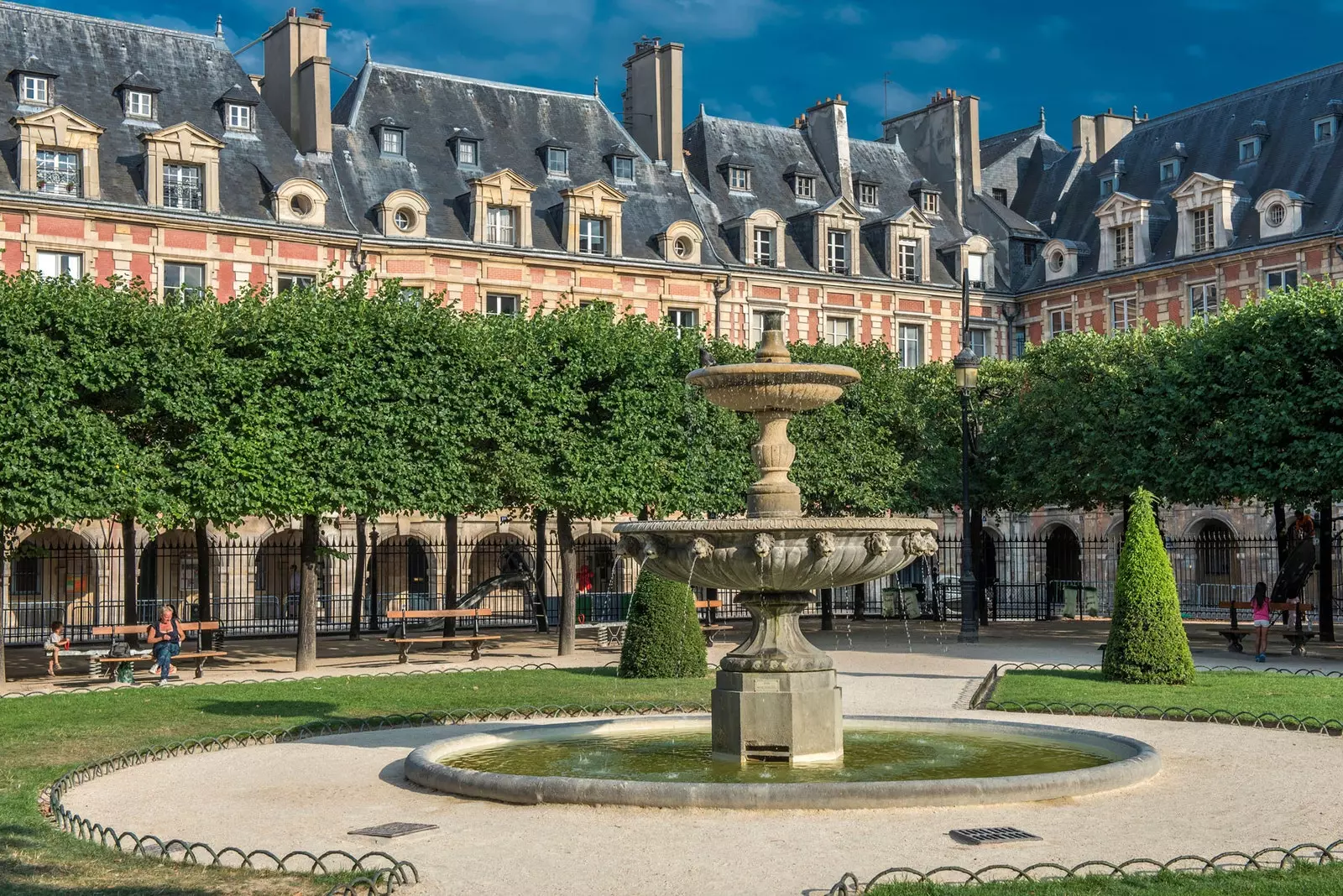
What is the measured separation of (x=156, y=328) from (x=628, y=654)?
7496 mm

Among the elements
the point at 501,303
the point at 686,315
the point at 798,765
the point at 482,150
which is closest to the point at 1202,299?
the point at 686,315

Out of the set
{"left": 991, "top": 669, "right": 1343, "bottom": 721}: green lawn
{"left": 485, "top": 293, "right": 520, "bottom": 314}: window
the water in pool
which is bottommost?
{"left": 991, "top": 669, "right": 1343, "bottom": 721}: green lawn

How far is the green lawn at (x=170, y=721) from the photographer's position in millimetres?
7109

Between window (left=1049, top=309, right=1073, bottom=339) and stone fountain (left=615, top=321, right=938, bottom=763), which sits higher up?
window (left=1049, top=309, right=1073, bottom=339)

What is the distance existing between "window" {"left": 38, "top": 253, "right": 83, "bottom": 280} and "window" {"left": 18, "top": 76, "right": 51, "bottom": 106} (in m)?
3.32

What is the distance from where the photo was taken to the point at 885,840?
7.89 metres

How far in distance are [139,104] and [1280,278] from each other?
2702 centimetres

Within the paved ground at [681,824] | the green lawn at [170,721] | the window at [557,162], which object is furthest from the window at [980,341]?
the paved ground at [681,824]

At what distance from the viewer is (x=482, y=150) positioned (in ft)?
124

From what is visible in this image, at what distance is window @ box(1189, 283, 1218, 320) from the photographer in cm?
3841

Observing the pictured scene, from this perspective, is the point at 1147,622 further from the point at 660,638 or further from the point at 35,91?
the point at 35,91

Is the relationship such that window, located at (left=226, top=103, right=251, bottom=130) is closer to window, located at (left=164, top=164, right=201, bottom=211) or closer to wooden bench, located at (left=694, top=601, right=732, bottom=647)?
window, located at (left=164, top=164, right=201, bottom=211)

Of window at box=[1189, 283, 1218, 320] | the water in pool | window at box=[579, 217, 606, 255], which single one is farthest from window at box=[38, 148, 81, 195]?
window at box=[1189, 283, 1218, 320]

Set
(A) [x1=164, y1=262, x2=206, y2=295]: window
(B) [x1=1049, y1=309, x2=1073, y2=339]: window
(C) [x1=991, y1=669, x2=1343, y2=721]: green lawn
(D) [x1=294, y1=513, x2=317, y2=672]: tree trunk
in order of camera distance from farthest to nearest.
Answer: (B) [x1=1049, y1=309, x2=1073, y2=339]: window
(A) [x1=164, y1=262, x2=206, y2=295]: window
(D) [x1=294, y1=513, x2=317, y2=672]: tree trunk
(C) [x1=991, y1=669, x2=1343, y2=721]: green lawn
